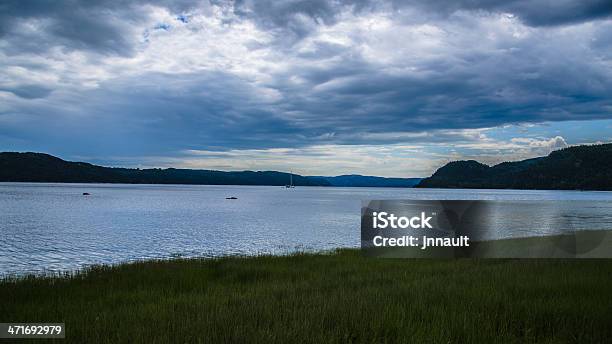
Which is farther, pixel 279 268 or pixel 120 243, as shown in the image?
pixel 120 243

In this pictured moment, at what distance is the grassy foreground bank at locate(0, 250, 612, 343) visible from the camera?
25.9 feet

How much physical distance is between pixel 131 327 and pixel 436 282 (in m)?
9.27

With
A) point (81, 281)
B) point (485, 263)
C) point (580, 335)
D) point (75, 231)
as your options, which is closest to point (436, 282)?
point (580, 335)

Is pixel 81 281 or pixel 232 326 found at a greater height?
pixel 232 326

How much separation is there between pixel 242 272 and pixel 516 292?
1032cm

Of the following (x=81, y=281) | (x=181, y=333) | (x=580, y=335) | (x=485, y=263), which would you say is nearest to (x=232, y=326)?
(x=181, y=333)

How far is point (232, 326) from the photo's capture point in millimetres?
8070

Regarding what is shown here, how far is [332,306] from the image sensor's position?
983 centimetres

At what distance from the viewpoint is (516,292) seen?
11.6m

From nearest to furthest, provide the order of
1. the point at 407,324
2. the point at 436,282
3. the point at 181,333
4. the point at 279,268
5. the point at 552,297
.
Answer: the point at 181,333 → the point at 407,324 → the point at 552,297 → the point at 436,282 → the point at 279,268

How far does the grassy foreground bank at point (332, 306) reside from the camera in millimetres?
7898

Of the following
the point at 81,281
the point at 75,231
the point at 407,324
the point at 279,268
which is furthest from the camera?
the point at 75,231

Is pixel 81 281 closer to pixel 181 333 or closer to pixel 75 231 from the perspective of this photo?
pixel 181 333

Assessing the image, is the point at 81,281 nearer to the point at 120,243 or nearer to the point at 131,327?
the point at 131,327
